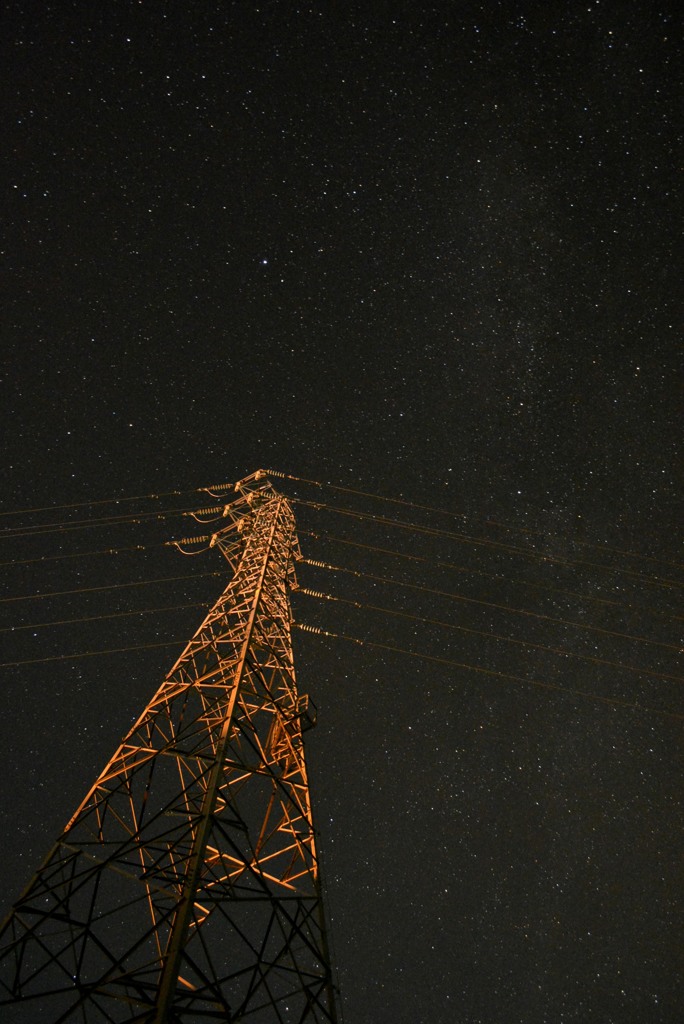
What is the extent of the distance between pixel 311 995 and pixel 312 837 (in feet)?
5.00

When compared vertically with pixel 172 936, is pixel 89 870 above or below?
above

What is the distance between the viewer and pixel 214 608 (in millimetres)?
9625

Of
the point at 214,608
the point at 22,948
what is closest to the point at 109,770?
the point at 22,948

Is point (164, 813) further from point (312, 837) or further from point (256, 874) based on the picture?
point (312, 837)

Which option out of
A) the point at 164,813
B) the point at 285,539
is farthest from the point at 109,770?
the point at 285,539

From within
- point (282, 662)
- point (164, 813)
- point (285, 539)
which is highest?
point (285, 539)

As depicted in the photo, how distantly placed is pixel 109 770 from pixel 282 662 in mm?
2692

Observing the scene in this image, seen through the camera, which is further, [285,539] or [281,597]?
[285,539]

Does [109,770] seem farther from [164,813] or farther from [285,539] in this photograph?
[285,539]

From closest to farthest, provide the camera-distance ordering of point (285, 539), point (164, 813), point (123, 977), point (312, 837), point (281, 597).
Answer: point (123, 977) < point (164, 813) < point (312, 837) < point (281, 597) < point (285, 539)

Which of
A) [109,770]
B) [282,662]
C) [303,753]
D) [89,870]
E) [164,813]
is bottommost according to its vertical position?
[89,870]

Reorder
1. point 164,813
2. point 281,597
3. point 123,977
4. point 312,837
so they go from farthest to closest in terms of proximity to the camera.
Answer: point 281,597 → point 312,837 → point 164,813 → point 123,977

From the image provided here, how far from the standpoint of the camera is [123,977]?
5422 mm

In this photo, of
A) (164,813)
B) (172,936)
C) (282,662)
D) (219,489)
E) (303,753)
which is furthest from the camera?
(219,489)
